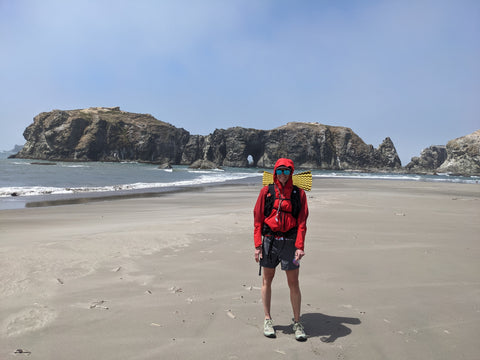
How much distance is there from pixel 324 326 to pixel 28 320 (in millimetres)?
3299

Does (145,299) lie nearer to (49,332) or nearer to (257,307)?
(49,332)

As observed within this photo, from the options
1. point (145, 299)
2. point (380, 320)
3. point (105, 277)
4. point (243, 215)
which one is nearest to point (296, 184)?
point (380, 320)

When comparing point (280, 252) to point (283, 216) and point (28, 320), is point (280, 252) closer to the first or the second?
point (283, 216)

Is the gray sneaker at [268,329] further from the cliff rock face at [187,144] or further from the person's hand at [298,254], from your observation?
the cliff rock face at [187,144]

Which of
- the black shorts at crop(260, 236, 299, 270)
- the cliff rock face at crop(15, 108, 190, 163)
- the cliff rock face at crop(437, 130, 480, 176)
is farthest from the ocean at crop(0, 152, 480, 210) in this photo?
the cliff rock face at crop(437, 130, 480, 176)

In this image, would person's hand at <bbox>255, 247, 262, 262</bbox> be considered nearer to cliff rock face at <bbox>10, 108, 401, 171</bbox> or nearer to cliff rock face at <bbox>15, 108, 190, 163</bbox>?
cliff rock face at <bbox>10, 108, 401, 171</bbox>

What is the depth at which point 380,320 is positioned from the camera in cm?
356

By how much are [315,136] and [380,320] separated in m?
145

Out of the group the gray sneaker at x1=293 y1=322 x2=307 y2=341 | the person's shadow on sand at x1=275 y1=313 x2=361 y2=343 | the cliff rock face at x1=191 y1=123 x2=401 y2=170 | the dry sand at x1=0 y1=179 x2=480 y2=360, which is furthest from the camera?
the cliff rock face at x1=191 y1=123 x2=401 y2=170

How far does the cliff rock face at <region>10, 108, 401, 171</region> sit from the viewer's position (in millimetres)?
119938

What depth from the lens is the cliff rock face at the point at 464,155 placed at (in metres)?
117

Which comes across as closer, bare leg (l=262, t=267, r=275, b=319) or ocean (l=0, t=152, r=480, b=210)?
bare leg (l=262, t=267, r=275, b=319)

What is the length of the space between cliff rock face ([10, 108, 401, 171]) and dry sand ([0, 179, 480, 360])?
124 meters

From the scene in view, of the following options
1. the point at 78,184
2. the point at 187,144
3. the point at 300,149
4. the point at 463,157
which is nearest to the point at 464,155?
the point at 463,157
